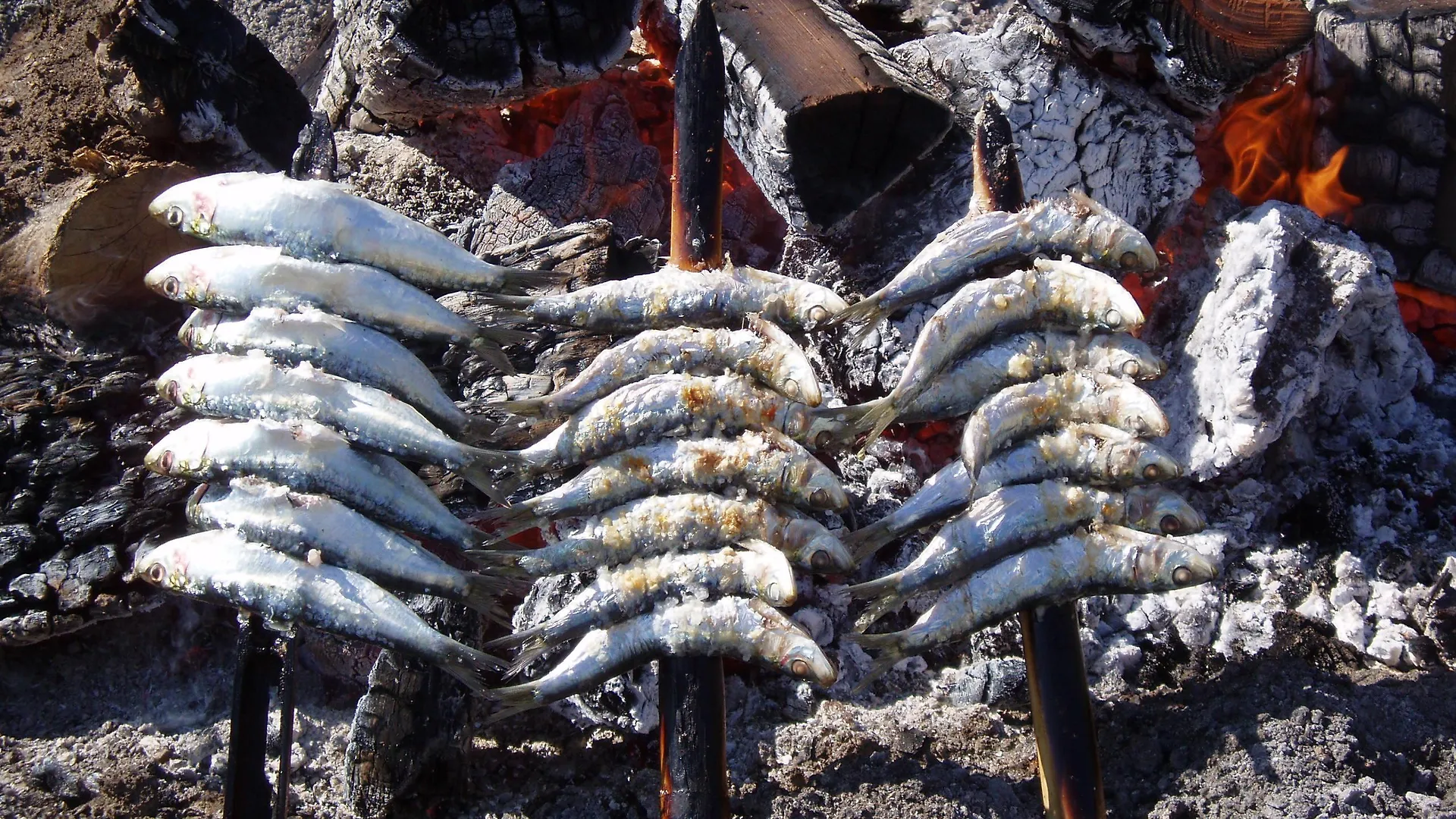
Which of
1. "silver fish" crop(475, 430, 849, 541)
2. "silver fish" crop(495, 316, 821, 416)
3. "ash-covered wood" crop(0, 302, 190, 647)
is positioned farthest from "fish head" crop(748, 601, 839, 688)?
"ash-covered wood" crop(0, 302, 190, 647)

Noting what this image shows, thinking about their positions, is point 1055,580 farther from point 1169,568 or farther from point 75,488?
point 75,488

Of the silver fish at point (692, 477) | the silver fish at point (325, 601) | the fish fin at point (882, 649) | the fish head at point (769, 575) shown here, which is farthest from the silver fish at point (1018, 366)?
the silver fish at point (325, 601)

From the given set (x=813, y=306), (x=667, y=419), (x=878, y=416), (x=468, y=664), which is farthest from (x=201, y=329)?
(x=878, y=416)

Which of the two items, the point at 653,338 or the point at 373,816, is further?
the point at 373,816

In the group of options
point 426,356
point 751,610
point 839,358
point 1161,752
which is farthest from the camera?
point 839,358

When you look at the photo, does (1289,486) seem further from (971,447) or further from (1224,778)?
(971,447)

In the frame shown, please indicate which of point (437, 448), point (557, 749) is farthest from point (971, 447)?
point (557, 749)

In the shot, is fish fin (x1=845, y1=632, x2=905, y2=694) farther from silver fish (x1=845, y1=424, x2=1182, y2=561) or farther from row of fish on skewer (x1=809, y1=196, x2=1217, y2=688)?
silver fish (x1=845, y1=424, x2=1182, y2=561)
